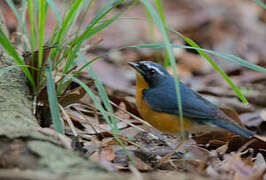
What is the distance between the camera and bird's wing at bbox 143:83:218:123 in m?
4.72

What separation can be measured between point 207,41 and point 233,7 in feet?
9.75

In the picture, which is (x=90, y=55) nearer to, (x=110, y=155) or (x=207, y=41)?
(x=207, y=41)

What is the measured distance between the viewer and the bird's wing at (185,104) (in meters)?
4.72

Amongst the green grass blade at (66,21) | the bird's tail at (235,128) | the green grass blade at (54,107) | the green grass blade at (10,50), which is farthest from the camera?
the bird's tail at (235,128)

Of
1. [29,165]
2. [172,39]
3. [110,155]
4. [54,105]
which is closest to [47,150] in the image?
[29,165]

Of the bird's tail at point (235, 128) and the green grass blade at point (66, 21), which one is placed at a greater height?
the green grass blade at point (66, 21)

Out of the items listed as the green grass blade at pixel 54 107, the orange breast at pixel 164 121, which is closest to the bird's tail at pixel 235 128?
the orange breast at pixel 164 121

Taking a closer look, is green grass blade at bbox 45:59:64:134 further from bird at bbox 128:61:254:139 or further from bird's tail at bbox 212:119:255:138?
bird's tail at bbox 212:119:255:138

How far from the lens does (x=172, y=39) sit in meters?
11.4

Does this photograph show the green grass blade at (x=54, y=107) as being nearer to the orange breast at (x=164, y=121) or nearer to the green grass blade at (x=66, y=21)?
the green grass blade at (x=66, y=21)

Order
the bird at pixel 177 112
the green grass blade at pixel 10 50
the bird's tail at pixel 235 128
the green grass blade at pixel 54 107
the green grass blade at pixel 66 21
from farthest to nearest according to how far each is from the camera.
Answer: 1. the bird at pixel 177 112
2. the bird's tail at pixel 235 128
3. the green grass blade at pixel 66 21
4. the green grass blade at pixel 10 50
5. the green grass blade at pixel 54 107

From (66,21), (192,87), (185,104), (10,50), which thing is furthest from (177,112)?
(192,87)

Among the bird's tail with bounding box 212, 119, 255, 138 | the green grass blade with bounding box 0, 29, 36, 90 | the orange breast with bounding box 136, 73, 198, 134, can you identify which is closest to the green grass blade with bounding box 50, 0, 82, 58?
the green grass blade with bounding box 0, 29, 36, 90

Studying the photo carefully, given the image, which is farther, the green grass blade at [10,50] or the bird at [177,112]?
the bird at [177,112]
